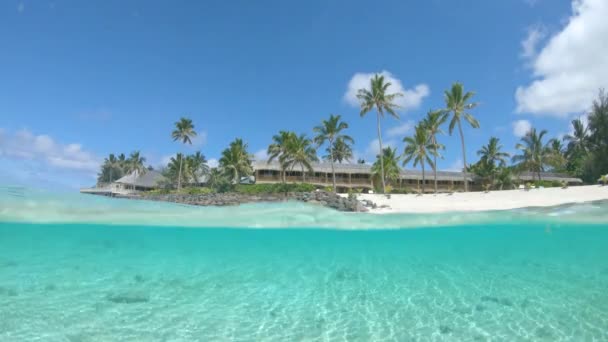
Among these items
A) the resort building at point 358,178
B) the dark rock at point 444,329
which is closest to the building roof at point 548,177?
the resort building at point 358,178

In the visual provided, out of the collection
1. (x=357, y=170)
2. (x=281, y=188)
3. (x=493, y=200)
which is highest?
(x=357, y=170)

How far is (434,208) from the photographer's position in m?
24.3

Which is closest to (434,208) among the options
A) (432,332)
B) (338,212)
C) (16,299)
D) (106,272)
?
(338,212)

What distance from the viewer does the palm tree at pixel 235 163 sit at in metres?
48.0

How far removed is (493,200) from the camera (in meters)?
24.5

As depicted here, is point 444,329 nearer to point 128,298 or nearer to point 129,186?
point 128,298

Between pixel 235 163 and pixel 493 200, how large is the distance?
34.8 m

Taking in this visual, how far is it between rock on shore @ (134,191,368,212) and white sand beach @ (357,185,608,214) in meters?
2.24

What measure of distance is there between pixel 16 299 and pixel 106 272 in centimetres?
348

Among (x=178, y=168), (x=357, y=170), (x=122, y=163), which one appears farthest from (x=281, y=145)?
(x=122, y=163)

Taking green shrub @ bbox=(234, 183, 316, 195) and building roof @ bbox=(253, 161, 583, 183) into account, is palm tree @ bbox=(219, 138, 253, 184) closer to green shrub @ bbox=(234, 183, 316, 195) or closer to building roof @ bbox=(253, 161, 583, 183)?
building roof @ bbox=(253, 161, 583, 183)

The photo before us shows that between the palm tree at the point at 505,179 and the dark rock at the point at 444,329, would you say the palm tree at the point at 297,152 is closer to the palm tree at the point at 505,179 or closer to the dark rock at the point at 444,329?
the palm tree at the point at 505,179

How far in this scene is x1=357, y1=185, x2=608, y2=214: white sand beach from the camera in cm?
2220

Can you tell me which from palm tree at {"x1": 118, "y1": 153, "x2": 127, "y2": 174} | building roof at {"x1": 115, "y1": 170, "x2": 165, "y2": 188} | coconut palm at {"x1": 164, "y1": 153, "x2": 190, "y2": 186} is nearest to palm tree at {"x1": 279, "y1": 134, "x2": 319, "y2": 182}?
coconut palm at {"x1": 164, "y1": 153, "x2": 190, "y2": 186}
